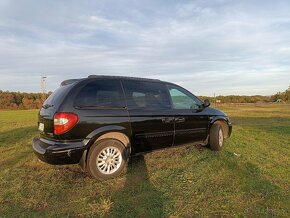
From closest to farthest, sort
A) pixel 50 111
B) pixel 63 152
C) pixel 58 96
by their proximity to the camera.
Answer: pixel 63 152, pixel 50 111, pixel 58 96

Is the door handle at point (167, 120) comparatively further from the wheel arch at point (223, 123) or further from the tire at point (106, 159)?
the wheel arch at point (223, 123)

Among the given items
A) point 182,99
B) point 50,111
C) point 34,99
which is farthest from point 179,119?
point 34,99

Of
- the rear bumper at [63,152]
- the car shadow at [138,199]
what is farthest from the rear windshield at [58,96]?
the car shadow at [138,199]

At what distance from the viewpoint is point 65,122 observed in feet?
16.3

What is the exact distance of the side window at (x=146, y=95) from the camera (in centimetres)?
578

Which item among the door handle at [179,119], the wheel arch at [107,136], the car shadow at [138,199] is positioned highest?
the door handle at [179,119]

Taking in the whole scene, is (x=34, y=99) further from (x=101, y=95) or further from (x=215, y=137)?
(x=101, y=95)

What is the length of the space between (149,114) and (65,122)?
1649 mm

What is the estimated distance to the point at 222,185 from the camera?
485cm

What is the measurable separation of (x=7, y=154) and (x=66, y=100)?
151 inches

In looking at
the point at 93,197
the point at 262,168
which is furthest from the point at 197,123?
the point at 93,197

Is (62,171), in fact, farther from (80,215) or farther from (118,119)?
(80,215)

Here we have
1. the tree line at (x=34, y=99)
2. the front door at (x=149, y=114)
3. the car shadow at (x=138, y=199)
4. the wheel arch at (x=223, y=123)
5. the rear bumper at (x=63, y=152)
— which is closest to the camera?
the car shadow at (x=138, y=199)

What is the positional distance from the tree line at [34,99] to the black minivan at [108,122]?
158 feet
